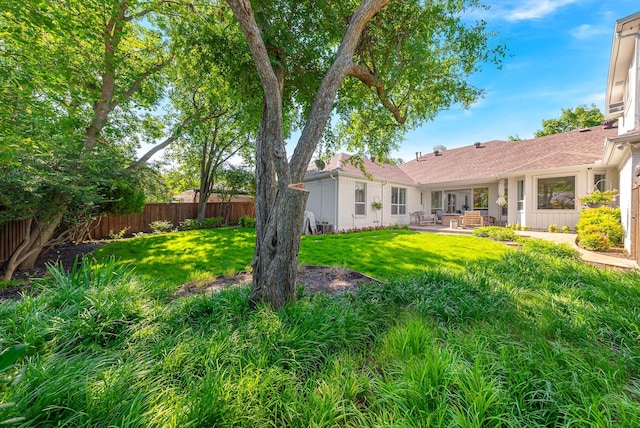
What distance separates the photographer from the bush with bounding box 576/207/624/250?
717cm

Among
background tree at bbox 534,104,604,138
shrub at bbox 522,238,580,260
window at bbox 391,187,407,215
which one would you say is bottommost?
shrub at bbox 522,238,580,260

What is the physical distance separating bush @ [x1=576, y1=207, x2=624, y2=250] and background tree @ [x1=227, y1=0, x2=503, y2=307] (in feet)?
19.4

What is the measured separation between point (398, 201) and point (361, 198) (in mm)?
3708

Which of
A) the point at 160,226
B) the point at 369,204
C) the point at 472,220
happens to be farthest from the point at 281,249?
the point at 472,220

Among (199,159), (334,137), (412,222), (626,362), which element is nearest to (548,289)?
(626,362)

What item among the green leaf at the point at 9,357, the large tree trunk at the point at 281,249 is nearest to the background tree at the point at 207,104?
the large tree trunk at the point at 281,249

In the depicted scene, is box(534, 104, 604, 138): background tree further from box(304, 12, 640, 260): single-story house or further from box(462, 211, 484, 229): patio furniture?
box(462, 211, 484, 229): patio furniture

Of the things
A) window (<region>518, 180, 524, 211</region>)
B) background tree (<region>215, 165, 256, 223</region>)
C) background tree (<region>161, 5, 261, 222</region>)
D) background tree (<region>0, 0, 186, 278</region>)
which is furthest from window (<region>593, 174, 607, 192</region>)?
background tree (<region>0, 0, 186, 278</region>)

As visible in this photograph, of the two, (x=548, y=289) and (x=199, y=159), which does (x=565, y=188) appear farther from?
(x=199, y=159)

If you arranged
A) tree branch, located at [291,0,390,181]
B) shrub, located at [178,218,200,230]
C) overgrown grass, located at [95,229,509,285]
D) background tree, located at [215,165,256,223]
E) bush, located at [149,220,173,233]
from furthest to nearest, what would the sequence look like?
background tree, located at [215,165,256,223]
shrub, located at [178,218,200,230]
bush, located at [149,220,173,233]
overgrown grass, located at [95,229,509,285]
tree branch, located at [291,0,390,181]

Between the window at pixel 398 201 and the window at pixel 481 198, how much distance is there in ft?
16.0

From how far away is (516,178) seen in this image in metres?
13.1

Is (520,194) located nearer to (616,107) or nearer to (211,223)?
(616,107)

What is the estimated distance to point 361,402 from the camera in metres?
1.89
